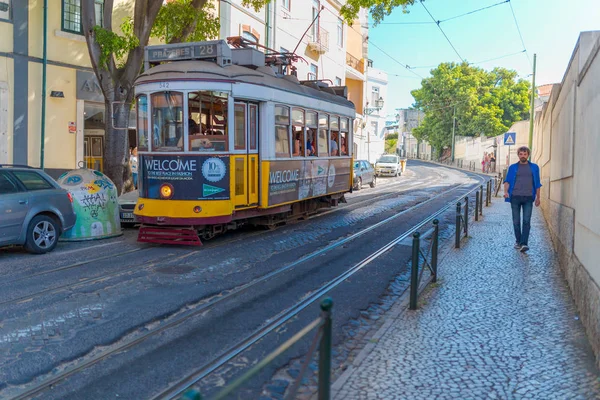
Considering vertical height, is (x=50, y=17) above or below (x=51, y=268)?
above

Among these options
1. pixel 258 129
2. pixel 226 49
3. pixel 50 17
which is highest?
pixel 50 17

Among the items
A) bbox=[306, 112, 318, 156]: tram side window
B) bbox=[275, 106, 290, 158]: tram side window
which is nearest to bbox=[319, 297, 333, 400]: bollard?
bbox=[275, 106, 290, 158]: tram side window

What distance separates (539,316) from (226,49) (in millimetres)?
7184

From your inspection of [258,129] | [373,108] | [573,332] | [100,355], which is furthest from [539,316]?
[373,108]

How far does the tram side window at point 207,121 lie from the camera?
10.3 metres

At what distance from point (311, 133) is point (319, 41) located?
855 inches

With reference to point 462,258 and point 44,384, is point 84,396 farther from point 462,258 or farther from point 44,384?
point 462,258

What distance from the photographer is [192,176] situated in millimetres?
10234

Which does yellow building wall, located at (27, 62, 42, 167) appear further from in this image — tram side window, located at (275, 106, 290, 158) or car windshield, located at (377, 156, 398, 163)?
car windshield, located at (377, 156, 398, 163)

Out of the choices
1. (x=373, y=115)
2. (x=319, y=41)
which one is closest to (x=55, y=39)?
(x=319, y=41)

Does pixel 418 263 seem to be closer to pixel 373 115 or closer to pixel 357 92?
pixel 357 92

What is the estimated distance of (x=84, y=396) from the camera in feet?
13.9

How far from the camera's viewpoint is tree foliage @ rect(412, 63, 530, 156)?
64.8 m

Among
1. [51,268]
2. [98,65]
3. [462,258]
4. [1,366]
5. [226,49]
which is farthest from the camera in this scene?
[98,65]
